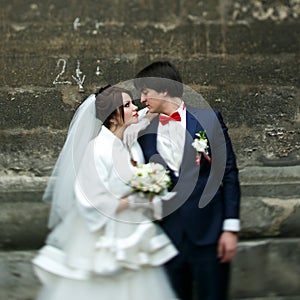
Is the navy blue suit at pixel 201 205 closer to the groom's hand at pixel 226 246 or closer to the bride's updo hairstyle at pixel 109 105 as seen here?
the groom's hand at pixel 226 246

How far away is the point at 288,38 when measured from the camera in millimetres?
4680

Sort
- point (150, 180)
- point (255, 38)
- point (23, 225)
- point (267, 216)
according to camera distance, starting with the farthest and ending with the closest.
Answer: point (255, 38)
point (267, 216)
point (23, 225)
point (150, 180)

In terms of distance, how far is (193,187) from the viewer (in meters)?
3.56

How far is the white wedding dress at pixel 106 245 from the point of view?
3.43 m

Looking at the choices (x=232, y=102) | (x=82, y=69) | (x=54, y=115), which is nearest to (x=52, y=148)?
(x=54, y=115)

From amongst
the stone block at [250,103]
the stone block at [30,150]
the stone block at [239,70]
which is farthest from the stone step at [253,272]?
the stone block at [239,70]

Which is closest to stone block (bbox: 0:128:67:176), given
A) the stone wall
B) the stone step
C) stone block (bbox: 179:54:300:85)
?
the stone wall

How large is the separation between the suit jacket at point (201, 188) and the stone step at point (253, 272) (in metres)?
1.01

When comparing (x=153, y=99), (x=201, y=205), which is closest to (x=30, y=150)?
(x=153, y=99)

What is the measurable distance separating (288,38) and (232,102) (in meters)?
0.56

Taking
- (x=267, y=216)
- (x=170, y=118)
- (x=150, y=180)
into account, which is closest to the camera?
(x=150, y=180)

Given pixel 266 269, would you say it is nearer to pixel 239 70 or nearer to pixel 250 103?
pixel 250 103

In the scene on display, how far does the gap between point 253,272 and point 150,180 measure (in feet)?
4.95

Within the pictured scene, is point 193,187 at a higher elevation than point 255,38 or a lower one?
lower
